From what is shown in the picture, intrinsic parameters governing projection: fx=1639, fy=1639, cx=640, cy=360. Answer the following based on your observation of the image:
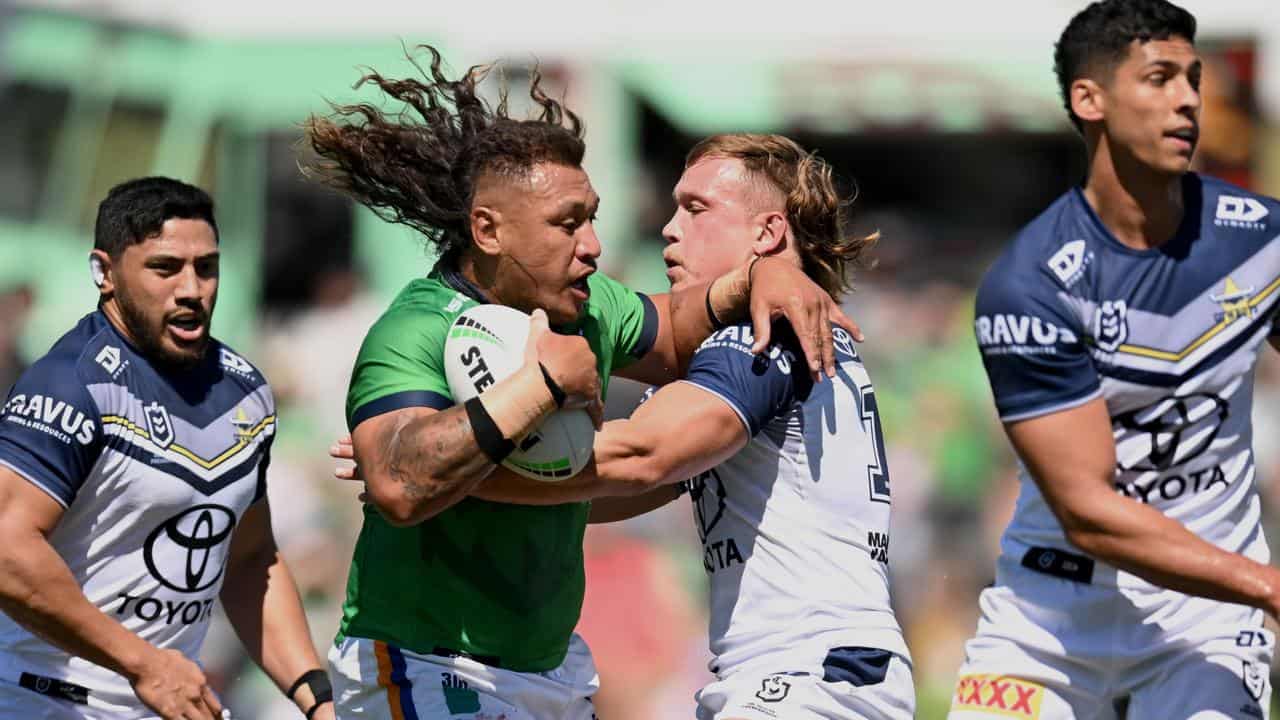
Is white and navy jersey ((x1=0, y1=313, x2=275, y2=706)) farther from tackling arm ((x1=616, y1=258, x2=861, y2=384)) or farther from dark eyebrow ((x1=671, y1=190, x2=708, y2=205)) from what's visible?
dark eyebrow ((x1=671, y1=190, x2=708, y2=205))

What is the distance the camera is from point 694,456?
448cm

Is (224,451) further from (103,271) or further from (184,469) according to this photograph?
(103,271)

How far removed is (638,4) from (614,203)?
1810mm

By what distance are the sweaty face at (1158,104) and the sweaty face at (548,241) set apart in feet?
4.87

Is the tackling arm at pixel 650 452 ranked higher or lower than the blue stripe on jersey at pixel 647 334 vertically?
lower

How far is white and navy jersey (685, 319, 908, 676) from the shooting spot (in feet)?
15.1

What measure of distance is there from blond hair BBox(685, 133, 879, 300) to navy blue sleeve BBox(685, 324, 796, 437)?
607 millimetres

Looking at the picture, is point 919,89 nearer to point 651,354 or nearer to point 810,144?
point 810,144

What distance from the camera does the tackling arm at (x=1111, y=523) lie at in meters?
4.26

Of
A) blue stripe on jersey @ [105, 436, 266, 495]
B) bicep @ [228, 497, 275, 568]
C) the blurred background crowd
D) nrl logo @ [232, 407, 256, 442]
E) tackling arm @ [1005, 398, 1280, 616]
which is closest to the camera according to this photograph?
tackling arm @ [1005, 398, 1280, 616]

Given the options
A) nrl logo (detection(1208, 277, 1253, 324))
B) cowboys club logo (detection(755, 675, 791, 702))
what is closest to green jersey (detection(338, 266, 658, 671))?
cowboys club logo (detection(755, 675, 791, 702))

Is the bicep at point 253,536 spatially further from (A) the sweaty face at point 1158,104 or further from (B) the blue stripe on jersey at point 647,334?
(A) the sweaty face at point 1158,104

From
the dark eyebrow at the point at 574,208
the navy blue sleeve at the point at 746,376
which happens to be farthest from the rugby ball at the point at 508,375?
the navy blue sleeve at the point at 746,376

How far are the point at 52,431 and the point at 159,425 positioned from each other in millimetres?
384
